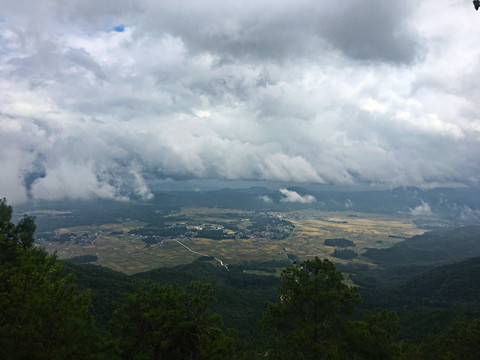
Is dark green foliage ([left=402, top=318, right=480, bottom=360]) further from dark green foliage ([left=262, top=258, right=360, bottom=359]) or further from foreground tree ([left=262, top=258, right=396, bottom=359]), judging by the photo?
dark green foliage ([left=262, top=258, right=360, bottom=359])

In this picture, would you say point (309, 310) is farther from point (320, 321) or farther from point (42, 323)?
point (42, 323)

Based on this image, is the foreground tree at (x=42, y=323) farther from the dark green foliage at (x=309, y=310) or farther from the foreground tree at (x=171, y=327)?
the dark green foliage at (x=309, y=310)

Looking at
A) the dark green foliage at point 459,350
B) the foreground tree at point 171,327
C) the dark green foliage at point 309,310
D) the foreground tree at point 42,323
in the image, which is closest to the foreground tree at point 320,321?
the dark green foliage at point 309,310

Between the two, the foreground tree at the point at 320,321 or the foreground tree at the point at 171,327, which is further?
the foreground tree at the point at 320,321

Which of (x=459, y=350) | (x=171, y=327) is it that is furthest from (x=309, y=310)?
(x=459, y=350)

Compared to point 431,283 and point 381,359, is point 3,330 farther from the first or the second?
point 431,283

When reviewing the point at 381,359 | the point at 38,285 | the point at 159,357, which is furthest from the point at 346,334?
the point at 38,285

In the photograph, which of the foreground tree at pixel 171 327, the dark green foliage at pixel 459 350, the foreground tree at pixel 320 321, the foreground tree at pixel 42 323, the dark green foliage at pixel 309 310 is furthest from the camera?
the dark green foliage at pixel 459 350
